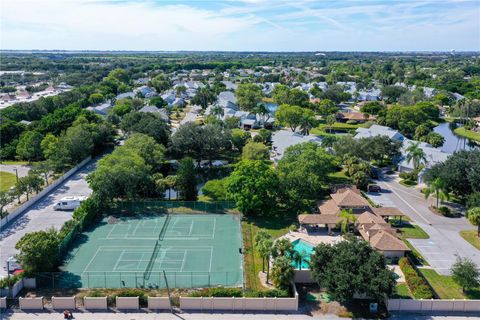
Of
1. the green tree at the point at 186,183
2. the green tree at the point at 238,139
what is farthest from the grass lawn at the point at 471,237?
the green tree at the point at 238,139

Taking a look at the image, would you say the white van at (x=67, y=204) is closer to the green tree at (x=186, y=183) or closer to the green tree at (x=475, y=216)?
the green tree at (x=186, y=183)

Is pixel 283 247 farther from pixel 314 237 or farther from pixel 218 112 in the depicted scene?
pixel 218 112

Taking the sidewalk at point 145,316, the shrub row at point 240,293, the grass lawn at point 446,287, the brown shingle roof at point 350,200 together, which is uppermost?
the brown shingle roof at point 350,200

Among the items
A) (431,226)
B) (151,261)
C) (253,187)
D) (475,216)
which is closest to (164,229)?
(151,261)

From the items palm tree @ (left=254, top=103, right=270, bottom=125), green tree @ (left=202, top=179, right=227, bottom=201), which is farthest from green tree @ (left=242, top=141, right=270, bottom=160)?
palm tree @ (left=254, top=103, right=270, bottom=125)

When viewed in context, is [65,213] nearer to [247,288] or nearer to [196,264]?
[196,264]

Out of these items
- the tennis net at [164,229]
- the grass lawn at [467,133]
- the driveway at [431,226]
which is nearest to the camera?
the driveway at [431,226]
